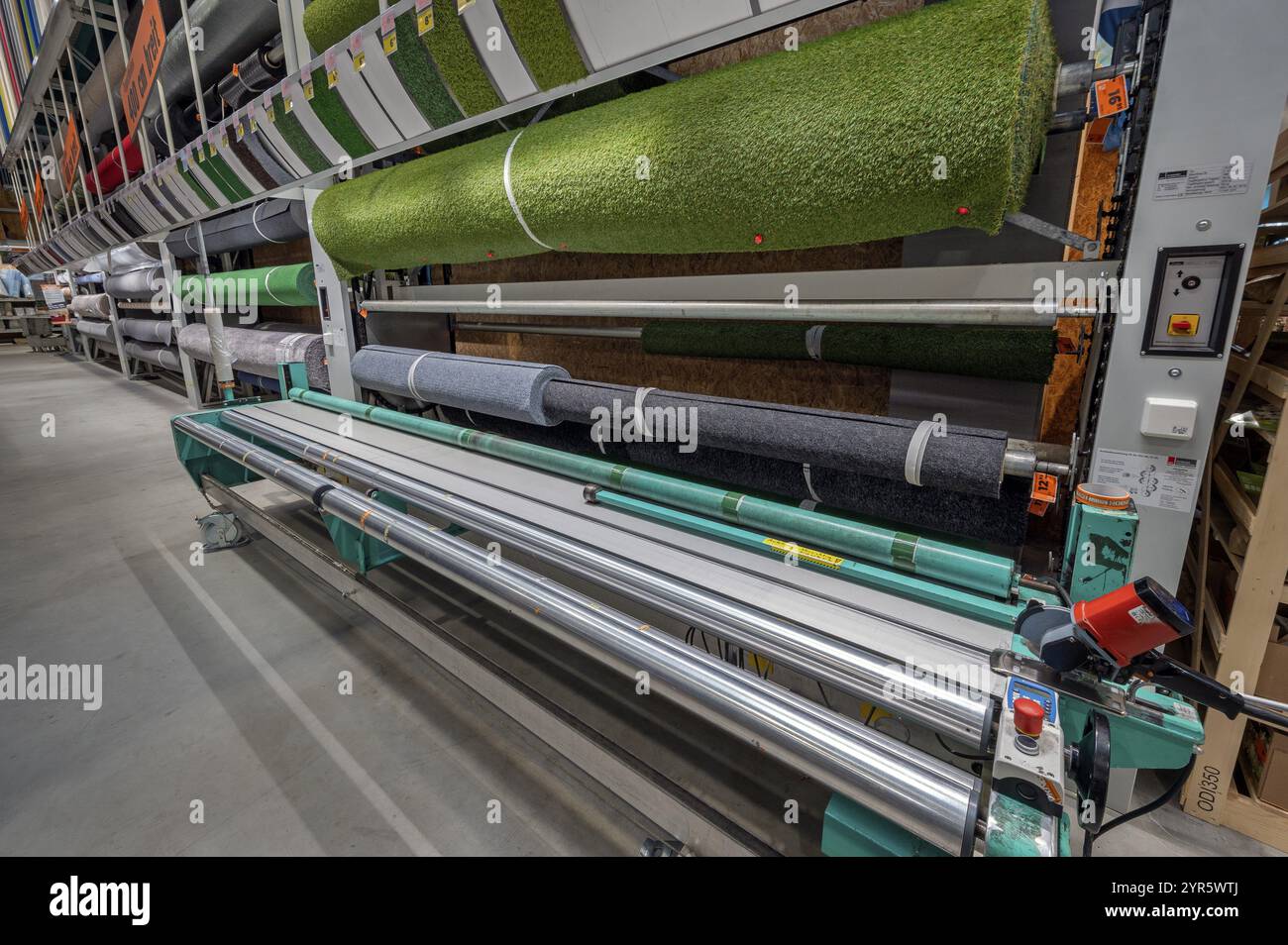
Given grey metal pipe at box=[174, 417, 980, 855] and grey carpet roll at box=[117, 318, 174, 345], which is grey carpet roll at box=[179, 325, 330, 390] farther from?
grey metal pipe at box=[174, 417, 980, 855]

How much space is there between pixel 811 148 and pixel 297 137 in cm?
217

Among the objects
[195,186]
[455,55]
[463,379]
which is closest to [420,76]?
[455,55]

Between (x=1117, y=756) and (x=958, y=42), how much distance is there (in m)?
0.95

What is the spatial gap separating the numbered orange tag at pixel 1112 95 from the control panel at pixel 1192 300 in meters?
0.22

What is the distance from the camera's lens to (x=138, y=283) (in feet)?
16.5

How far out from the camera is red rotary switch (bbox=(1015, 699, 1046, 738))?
0.54m

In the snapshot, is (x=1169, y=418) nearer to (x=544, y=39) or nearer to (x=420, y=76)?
(x=544, y=39)

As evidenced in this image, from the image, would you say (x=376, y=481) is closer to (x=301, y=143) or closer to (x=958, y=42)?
(x=958, y=42)

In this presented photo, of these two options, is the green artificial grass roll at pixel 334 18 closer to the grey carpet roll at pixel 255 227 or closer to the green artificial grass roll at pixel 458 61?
the green artificial grass roll at pixel 458 61

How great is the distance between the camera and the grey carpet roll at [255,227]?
2793 mm

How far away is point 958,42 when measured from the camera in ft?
2.54

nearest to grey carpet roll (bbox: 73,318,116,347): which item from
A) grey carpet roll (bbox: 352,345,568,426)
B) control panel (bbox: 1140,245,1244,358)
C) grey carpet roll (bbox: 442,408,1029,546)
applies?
grey carpet roll (bbox: 352,345,568,426)

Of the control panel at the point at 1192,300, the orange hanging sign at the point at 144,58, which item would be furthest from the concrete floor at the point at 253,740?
the orange hanging sign at the point at 144,58

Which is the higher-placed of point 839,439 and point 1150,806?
point 839,439
